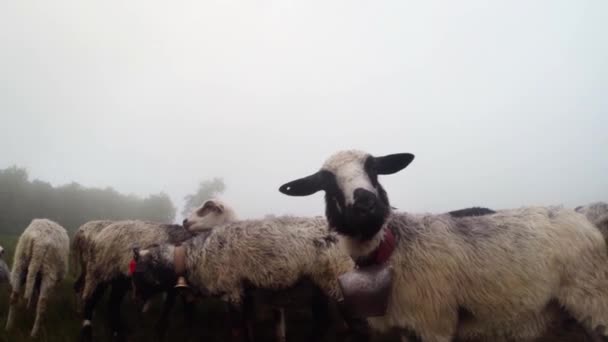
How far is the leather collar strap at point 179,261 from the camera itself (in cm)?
584

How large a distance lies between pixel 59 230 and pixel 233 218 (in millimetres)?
4003

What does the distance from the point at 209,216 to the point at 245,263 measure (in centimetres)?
217

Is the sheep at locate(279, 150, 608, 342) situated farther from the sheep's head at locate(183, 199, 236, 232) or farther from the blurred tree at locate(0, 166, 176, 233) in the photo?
the blurred tree at locate(0, 166, 176, 233)

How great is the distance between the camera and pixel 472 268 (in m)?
3.40

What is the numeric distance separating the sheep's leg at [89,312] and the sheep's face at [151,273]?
5.25 feet

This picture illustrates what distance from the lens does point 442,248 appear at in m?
3.50

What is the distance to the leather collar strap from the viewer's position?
19.2 ft

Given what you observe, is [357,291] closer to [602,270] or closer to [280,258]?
[602,270]

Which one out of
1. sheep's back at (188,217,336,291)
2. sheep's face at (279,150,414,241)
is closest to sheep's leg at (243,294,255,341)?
sheep's back at (188,217,336,291)

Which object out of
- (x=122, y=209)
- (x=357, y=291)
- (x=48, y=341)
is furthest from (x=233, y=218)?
(x=122, y=209)

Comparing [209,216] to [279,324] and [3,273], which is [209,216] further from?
[3,273]

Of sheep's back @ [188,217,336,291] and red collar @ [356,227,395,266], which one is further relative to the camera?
sheep's back @ [188,217,336,291]

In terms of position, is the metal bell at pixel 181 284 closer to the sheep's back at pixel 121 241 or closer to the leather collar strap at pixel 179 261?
the leather collar strap at pixel 179 261

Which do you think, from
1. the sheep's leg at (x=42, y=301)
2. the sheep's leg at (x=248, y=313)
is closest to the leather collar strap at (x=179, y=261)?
the sheep's leg at (x=248, y=313)
